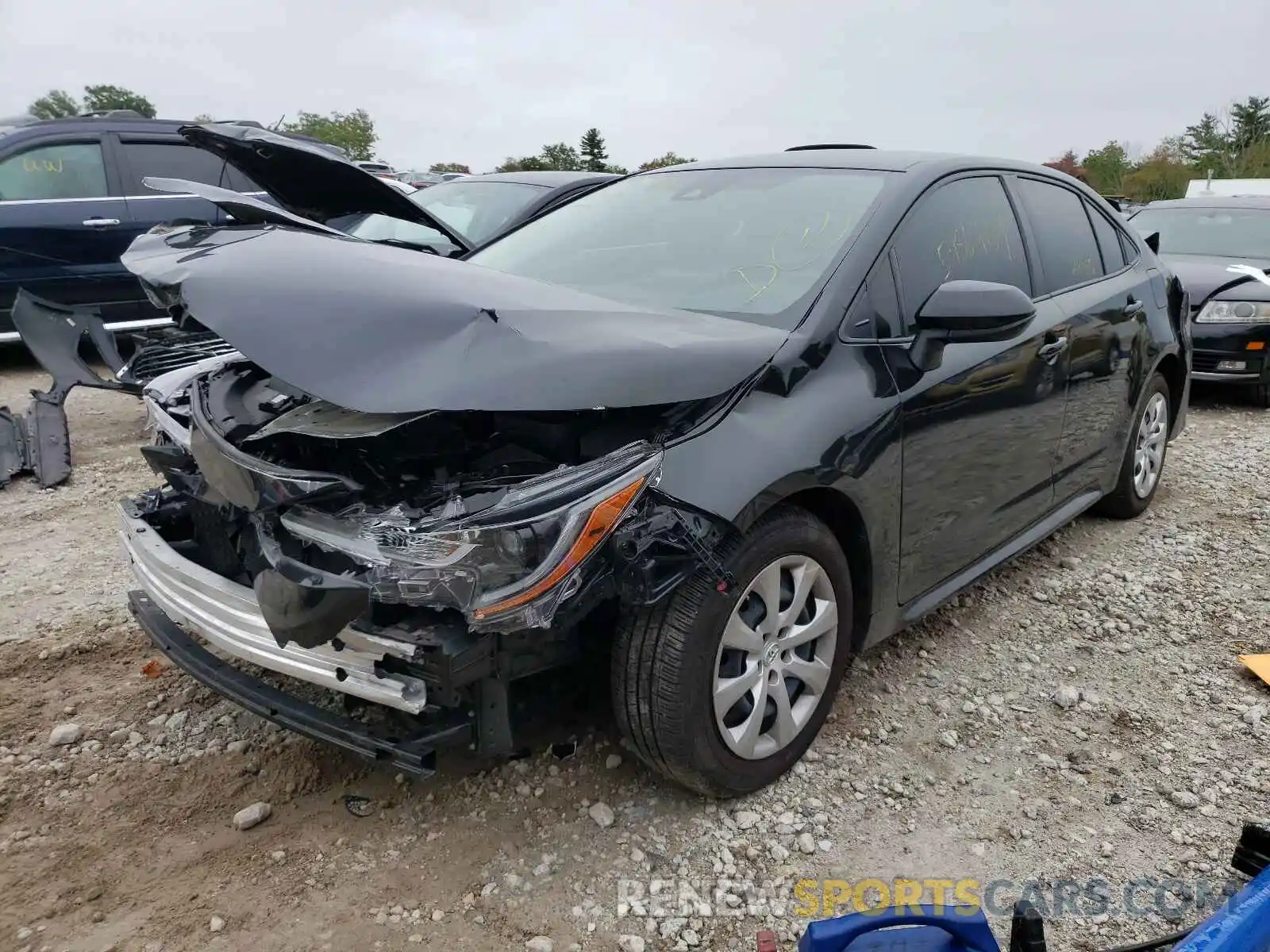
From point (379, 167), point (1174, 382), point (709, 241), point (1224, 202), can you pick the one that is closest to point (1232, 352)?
point (1224, 202)

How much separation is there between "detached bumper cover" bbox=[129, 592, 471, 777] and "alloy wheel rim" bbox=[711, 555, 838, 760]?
655 millimetres

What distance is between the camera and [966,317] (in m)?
2.42

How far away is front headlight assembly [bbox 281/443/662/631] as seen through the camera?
1.79m

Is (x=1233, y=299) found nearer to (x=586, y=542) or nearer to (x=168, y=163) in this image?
(x=586, y=542)

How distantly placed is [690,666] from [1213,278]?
675 cm

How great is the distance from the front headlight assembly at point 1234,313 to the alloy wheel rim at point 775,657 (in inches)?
234

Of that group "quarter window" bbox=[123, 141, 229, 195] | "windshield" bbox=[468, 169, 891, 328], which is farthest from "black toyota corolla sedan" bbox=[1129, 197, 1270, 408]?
"quarter window" bbox=[123, 141, 229, 195]

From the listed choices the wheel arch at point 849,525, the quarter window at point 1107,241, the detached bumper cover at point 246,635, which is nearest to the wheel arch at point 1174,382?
the quarter window at point 1107,241

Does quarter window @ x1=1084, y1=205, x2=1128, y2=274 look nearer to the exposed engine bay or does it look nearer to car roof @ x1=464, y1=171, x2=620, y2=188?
the exposed engine bay

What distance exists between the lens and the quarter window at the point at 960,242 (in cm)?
266

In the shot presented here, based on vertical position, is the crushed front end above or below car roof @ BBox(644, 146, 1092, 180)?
below

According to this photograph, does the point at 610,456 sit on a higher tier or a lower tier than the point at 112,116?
lower

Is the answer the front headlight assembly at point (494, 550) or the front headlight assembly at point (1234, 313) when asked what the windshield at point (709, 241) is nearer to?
the front headlight assembly at point (494, 550)

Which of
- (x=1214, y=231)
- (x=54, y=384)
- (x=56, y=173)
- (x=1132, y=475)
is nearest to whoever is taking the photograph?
(x=1132, y=475)
